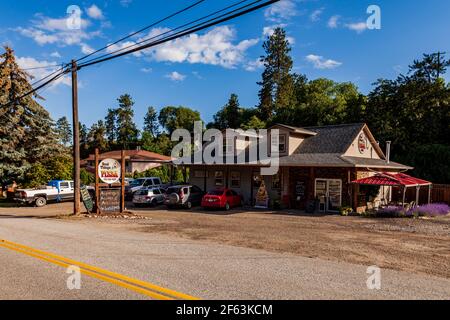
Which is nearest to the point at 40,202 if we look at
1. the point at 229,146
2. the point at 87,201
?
the point at 87,201

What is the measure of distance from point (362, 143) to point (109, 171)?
18536 mm

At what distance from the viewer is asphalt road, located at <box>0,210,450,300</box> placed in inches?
253

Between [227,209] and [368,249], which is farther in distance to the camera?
[227,209]

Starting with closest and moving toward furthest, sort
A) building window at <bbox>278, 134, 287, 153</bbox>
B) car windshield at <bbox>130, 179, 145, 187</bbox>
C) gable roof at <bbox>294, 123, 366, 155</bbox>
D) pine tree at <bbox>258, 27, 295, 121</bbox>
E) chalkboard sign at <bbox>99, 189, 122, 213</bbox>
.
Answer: chalkboard sign at <bbox>99, 189, 122, 213</bbox>, gable roof at <bbox>294, 123, 366, 155</bbox>, building window at <bbox>278, 134, 287, 153</bbox>, car windshield at <bbox>130, 179, 145, 187</bbox>, pine tree at <bbox>258, 27, 295, 121</bbox>

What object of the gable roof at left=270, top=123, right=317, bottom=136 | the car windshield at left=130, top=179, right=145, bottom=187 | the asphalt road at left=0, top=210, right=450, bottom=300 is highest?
the gable roof at left=270, top=123, right=317, bottom=136

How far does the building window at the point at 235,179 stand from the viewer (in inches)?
1139

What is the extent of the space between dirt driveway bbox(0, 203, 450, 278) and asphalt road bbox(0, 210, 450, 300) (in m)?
1.16

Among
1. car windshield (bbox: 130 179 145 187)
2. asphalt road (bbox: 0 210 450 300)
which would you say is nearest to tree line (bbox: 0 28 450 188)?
car windshield (bbox: 130 179 145 187)

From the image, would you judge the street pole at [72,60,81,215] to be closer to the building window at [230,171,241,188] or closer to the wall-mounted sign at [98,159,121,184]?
the wall-mounted sign at [98,159,121,184]
